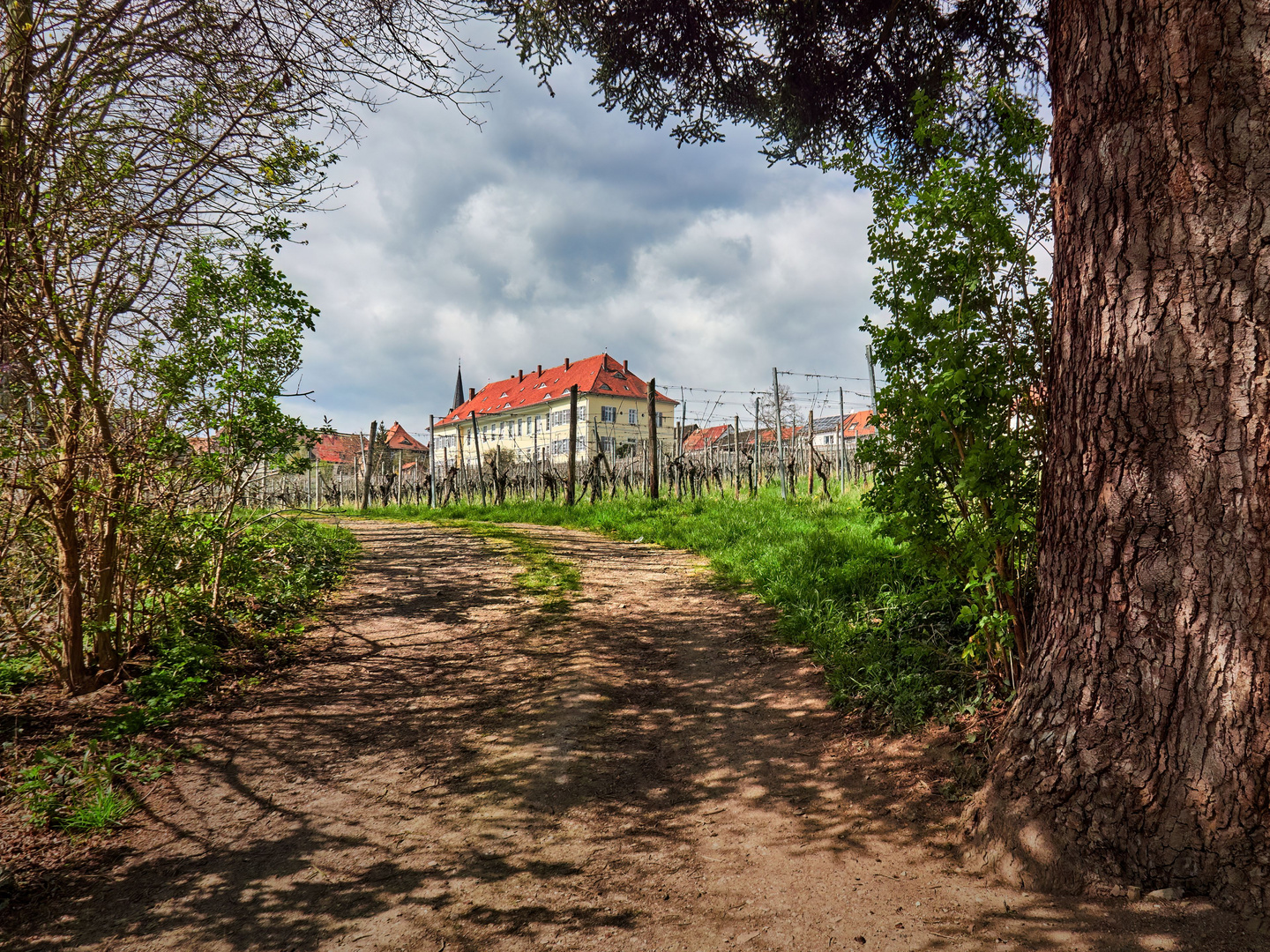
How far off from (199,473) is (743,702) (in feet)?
13.5

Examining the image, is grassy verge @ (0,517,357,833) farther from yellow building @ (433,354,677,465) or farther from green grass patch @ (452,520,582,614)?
yellow building @ (433,354,677,465)

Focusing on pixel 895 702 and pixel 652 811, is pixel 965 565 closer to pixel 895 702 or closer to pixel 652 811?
pixel 895 702

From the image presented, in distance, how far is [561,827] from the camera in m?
2.97

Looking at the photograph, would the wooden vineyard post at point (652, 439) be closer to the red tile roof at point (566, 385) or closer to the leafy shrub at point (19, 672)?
the leafy shrub at point (19, 672)

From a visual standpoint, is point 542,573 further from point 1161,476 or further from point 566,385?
point 566,385

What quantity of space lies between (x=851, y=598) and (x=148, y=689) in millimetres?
5012

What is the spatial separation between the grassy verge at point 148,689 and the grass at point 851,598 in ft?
13.0

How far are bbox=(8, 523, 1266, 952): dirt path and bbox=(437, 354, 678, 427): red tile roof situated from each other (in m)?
42.5

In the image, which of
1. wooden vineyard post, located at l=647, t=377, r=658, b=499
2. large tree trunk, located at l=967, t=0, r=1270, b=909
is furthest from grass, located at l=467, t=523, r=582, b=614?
large tree trunk, located at l=967, t=0, r=1270, b=909

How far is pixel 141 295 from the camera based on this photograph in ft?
14.4

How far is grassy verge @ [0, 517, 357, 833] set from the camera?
3344 mm

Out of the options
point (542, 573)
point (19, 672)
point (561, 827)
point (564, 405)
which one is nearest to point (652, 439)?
point (542, 573)

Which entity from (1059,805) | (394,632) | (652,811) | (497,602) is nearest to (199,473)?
(394,632)

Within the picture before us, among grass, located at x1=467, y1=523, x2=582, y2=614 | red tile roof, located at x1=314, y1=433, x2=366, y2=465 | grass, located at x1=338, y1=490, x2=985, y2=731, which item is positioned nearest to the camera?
grass, located at x1=338, y1=490, x2=985, y2=731
